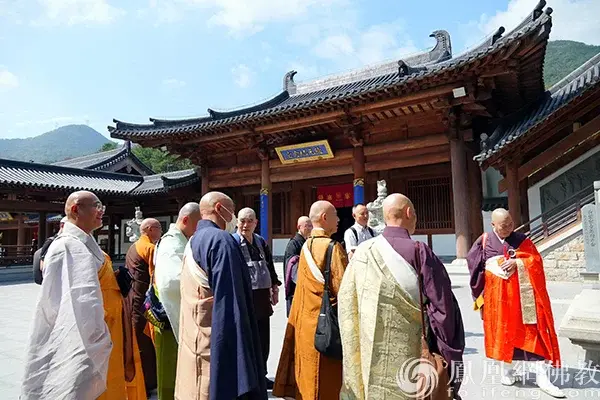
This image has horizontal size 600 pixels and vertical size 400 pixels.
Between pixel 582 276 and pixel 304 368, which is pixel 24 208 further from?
pixel 582 276

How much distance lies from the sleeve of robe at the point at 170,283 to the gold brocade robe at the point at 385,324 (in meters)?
1.24

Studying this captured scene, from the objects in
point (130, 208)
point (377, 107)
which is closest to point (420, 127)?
point (377, 107)

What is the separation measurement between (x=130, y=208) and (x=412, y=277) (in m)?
18.7

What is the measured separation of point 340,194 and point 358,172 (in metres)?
2.57

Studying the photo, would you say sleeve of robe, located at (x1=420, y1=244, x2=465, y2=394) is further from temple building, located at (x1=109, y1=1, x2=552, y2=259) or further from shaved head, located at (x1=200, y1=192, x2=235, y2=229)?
temple building, located at (x1=109, y1=1, x2=552, y2=259)

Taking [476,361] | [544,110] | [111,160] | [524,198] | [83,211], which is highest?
[111,160]

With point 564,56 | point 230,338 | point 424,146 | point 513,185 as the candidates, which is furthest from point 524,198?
point 564,56

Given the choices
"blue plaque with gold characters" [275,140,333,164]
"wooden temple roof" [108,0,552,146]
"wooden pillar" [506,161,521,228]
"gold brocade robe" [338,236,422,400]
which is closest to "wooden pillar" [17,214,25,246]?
"wooden temple roof" [108,0,552,146]

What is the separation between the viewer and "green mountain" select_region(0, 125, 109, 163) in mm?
144125

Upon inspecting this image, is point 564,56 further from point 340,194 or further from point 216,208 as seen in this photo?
point 216,208

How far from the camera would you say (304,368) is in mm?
2822

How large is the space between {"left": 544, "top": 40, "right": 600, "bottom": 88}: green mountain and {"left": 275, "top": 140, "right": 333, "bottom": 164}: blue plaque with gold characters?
55.7 meters

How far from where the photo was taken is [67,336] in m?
2.09

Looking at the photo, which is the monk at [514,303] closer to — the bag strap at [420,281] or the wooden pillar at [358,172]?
the bag strap at [420,281]
